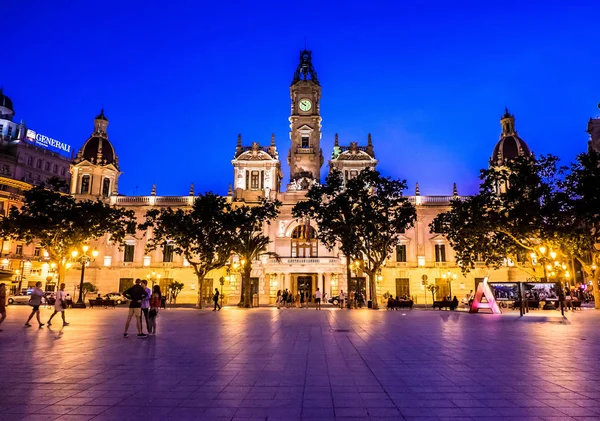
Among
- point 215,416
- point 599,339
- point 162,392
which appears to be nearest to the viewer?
point 215,416

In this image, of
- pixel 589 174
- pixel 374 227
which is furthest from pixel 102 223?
pixel 589 174

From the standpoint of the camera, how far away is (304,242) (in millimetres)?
63000

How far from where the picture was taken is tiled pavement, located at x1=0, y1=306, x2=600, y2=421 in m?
6.17

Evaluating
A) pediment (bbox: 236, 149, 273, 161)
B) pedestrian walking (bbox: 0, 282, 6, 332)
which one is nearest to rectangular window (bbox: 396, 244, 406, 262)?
pediment (bbox: 236, 149, 273, 161)

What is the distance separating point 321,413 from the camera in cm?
612

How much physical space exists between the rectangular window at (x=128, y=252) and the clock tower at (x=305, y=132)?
81.2 feet

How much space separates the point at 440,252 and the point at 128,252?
4365 cm

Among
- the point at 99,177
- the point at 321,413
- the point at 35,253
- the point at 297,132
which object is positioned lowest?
the point at 321,413

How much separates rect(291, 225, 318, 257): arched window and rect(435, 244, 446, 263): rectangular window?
1665 cm

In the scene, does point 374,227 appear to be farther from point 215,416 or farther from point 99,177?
point 99,177

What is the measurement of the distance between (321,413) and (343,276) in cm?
5305

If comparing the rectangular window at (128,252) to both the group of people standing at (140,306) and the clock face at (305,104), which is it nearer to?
the clock face at (305,104)

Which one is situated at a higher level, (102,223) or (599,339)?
(102,223)

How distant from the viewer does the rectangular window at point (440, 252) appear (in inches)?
2473
